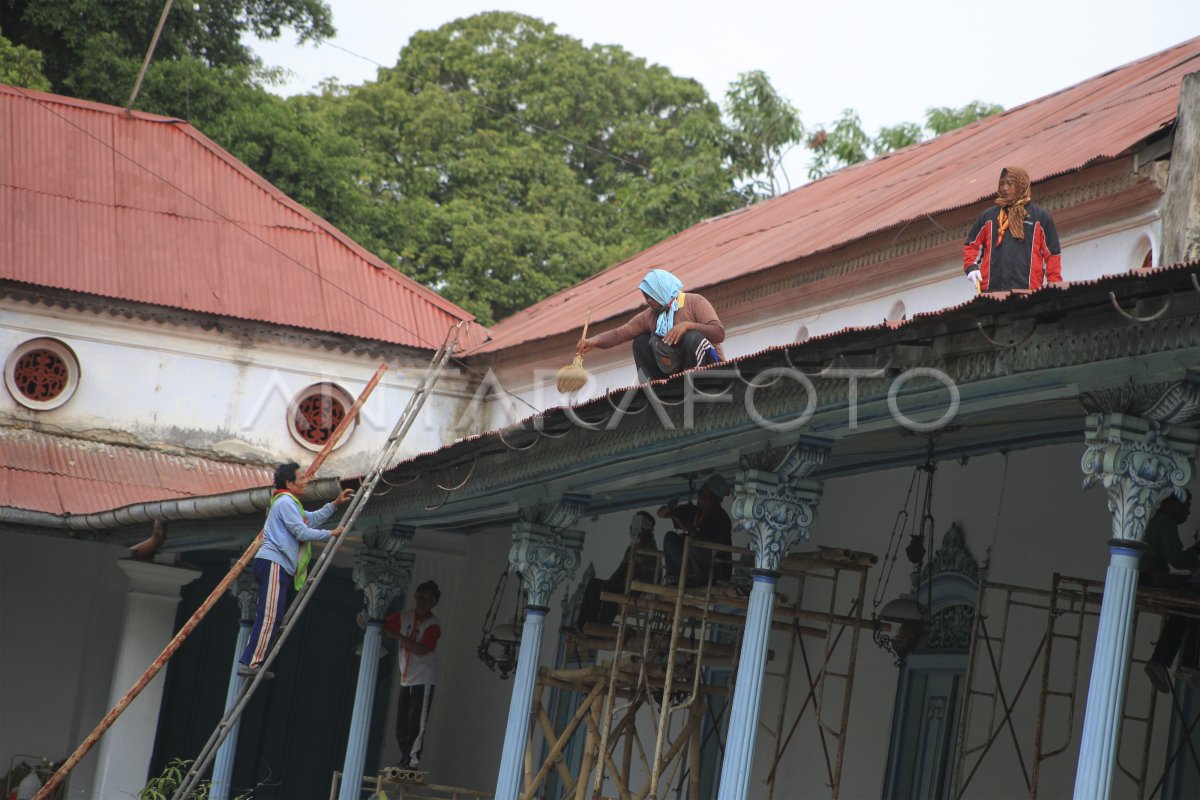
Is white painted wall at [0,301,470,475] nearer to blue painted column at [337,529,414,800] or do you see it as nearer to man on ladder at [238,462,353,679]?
blue painted column at [337,529,414,800]

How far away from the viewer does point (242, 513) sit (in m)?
14.5

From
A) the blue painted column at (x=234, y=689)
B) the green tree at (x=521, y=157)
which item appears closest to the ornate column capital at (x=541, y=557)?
the blue painted column at (x=234, y=689)

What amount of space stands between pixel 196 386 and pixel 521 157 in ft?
55.0

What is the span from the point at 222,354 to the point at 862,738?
35.0 feet

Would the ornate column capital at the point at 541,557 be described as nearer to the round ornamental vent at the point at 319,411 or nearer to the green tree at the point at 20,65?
the round ornamental vent at the point at 319,411

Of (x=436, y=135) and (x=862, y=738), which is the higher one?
(x=436, y=135)

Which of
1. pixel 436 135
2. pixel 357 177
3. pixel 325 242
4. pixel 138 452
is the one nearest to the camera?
pixel 138 452

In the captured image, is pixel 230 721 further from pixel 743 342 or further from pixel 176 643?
pixel 743 342

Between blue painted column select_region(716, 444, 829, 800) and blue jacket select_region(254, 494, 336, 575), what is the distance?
3.67 meters

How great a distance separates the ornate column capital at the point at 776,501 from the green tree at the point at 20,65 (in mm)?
19933

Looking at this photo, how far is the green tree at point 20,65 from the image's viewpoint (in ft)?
84.5

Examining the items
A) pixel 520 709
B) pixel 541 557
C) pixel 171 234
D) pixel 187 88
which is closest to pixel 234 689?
pixel 520 709

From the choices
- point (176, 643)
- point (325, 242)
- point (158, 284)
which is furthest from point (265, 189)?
point (176, 643)

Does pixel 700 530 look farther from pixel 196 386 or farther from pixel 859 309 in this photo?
pixel 196 386
